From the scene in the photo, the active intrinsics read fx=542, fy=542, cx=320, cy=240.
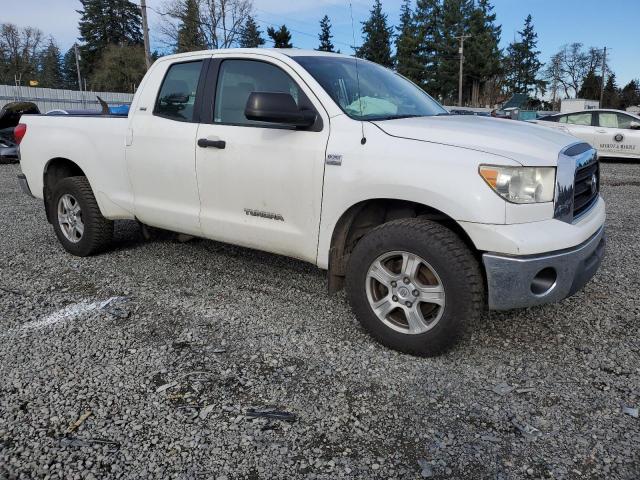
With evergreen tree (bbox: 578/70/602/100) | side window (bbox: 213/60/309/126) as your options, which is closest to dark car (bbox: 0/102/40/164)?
side window (bbox: 213/60/309/126)

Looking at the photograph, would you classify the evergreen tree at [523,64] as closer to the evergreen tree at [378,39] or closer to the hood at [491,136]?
the evergreen tree at [378,39]

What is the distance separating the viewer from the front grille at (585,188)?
323cm

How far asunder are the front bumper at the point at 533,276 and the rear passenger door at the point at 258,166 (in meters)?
1.19

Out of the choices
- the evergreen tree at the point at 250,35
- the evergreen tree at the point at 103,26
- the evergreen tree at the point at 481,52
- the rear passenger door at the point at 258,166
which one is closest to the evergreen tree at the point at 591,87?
the evergreen tree at the point at 481,52

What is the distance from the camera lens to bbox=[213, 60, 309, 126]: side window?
3816mm

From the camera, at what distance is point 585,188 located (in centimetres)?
340

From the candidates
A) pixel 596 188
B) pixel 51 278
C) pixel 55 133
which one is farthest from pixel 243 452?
pixel 55 133

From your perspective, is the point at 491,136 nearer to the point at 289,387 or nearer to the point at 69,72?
the point at 289,387

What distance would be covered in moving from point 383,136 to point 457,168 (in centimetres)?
52

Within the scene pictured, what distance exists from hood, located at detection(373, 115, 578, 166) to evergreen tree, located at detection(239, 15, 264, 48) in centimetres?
5153

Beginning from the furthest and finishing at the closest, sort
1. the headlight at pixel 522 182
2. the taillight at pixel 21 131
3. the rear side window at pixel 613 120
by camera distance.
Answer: the rear side window at pixel 613 120, the taillight at pixel 21 131, the headlight at pixel 522 182

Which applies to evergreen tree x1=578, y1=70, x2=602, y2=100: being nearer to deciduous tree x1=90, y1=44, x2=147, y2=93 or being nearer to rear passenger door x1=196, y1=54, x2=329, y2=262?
deciduous tree x1=90, y1=44, x2=147, y2=93

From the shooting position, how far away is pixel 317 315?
3.96 m

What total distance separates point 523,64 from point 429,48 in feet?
81.8
